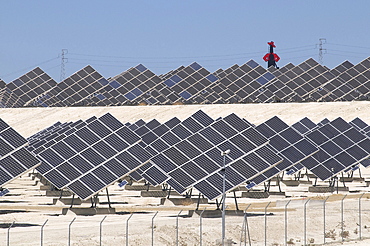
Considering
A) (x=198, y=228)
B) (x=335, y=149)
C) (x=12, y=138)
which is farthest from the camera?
(x=335, y=149)

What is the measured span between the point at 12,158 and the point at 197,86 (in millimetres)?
87622

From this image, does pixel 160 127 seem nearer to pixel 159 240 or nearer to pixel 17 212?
pixel 17 212

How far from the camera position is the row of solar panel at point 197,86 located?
116062mm

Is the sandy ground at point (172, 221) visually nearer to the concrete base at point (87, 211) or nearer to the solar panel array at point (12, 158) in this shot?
the concrete base at point (87, 211)

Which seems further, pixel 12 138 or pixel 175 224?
pixel 12 138

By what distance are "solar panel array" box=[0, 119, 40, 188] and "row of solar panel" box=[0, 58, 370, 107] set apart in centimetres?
7577

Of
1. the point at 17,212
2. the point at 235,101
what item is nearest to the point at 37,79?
the point at 235,101

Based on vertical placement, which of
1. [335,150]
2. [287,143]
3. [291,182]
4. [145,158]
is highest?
[287,143]

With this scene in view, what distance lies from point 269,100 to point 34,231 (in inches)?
3241

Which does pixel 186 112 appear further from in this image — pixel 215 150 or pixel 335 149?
pixel 215 150

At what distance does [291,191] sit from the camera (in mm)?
59812

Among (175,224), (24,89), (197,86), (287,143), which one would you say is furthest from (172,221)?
(24,89)

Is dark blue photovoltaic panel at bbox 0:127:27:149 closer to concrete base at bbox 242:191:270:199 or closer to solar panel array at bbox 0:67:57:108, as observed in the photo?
concrete base at bbox 242:191:270:199

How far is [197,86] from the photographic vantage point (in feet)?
411
